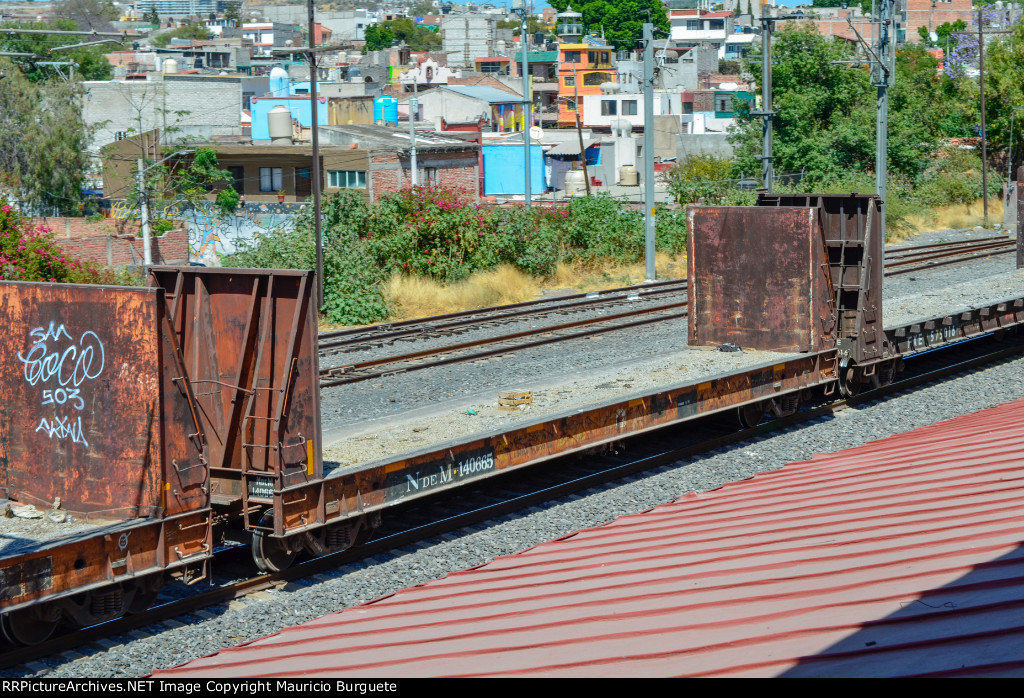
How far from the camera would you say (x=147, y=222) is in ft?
98.8

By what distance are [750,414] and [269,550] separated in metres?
7.09

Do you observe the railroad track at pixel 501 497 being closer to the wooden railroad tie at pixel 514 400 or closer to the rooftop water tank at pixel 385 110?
the wooden railroad tie at pixel 514 400

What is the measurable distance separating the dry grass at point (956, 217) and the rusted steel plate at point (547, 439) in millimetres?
30569

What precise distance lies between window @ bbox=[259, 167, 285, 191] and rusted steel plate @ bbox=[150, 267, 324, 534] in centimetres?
4235

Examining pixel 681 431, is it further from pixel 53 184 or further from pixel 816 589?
pixel 53 184

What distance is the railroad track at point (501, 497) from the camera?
8.34 metres

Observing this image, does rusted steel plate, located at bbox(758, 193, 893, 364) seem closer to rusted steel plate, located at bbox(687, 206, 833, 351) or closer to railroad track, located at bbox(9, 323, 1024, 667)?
rusted steel plate, located at bbox(687, 206, 833, 351)

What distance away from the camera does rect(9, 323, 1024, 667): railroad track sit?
834cm

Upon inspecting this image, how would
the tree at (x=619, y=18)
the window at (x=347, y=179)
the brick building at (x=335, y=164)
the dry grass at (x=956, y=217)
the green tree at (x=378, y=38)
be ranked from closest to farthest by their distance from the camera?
the dry grass at (x=956, y=217) < the brick building at (x=335, y=164) < the window at (x=347, y=179) < the tree at (x=619, y=18) < the green tree at (x=378, y=38)

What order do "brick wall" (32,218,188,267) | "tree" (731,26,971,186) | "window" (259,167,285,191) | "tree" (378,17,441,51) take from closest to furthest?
"brick wall" (32,218,188,267), "tree" (731,26,971,186), "window" (259,167,285,191), "tree" (378,17,441,51)

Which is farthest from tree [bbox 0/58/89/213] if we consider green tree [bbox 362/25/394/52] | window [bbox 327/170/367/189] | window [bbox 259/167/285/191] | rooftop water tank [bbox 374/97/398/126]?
green tree [bbox 362/25/394/52]

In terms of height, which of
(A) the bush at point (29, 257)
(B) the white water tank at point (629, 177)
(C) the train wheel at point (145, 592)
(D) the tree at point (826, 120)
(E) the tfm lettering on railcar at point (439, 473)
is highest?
(D) the tree at point (826, 120)

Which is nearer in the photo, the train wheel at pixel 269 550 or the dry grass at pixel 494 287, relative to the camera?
the train wheel at pixel 269 550

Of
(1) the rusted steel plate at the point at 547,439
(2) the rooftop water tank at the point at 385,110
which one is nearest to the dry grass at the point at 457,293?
(1) the rusted steel plate at the point at 547,439
